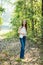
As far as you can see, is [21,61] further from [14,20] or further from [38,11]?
[14,20]

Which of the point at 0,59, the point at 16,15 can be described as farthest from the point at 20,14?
the point at 0,59

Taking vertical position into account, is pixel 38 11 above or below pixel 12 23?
above

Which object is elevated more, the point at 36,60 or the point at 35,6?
the point at 35,6

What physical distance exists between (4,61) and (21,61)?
0.86 m

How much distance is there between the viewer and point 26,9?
22078 millimetres

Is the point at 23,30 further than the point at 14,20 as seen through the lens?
No

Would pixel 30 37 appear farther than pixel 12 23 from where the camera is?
No

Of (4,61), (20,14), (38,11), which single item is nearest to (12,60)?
(4,61)

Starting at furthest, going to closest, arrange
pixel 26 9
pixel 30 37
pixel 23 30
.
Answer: pixel 26 9
pixel 30 37
pixel 23 30

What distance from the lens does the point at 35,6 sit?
21.9 m

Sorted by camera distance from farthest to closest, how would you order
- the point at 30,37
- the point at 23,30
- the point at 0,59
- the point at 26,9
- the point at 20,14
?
the point at 20,14, the point at 26,9, the point at 30,37, the point at 0,59, the point at 23,30

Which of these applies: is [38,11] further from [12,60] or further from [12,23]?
[12,60]


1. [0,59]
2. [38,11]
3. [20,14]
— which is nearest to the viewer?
[0,59]

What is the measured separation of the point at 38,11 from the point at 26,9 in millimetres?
1782
